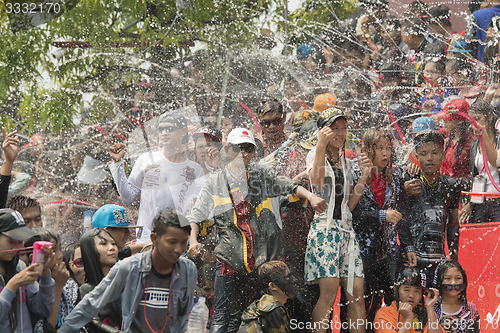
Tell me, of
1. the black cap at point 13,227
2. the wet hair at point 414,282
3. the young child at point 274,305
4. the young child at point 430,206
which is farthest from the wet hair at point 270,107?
the black cap at point 13,227

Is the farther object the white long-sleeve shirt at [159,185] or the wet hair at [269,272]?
the white long-sleeve shirt at [159,185]

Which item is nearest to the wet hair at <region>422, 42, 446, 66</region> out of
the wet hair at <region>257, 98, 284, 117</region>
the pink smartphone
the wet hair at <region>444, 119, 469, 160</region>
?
the wet hair at <region>444, 119, 469, 160</region>

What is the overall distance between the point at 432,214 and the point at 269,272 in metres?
1.56

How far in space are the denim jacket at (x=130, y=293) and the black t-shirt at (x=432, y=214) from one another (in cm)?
230

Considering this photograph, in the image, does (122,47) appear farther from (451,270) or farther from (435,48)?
(451,270)

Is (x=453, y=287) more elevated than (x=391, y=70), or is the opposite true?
(x=391, y=70)

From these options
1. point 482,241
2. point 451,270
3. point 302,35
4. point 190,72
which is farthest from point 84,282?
point 302,35

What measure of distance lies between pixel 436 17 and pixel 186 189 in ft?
16.4

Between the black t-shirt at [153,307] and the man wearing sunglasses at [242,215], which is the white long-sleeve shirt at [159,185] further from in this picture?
the black t-shirt at [153,307]

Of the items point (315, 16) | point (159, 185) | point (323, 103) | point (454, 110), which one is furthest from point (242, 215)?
point (315, 16)

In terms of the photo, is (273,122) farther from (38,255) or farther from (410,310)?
(38,255)

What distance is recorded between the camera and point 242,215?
561 centimetres

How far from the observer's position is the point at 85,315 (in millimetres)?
4168

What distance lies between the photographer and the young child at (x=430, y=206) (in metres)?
5.89
